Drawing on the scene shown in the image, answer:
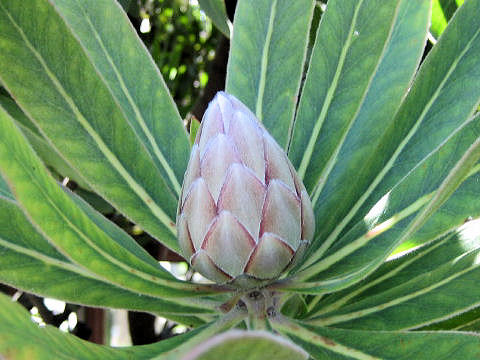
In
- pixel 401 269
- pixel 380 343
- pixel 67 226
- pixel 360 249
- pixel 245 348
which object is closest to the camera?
pixel 245 348

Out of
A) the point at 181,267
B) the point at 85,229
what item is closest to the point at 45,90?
the point at 85,229

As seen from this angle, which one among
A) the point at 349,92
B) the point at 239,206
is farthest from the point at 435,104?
the point at 239,206

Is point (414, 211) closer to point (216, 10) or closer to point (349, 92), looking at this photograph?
point (349, 92)

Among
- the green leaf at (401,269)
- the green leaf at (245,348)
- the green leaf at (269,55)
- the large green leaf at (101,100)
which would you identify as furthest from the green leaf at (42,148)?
the green leaf at (245,348)

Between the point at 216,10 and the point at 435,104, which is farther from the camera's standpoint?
the point at 216,10

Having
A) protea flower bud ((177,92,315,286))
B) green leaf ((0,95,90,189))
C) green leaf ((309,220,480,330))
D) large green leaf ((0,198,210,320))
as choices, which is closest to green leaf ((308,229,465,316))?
green leaf ((309,220,480,330))

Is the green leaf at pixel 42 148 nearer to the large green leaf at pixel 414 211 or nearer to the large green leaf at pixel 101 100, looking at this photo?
the large green leaf at pixel 101 100
